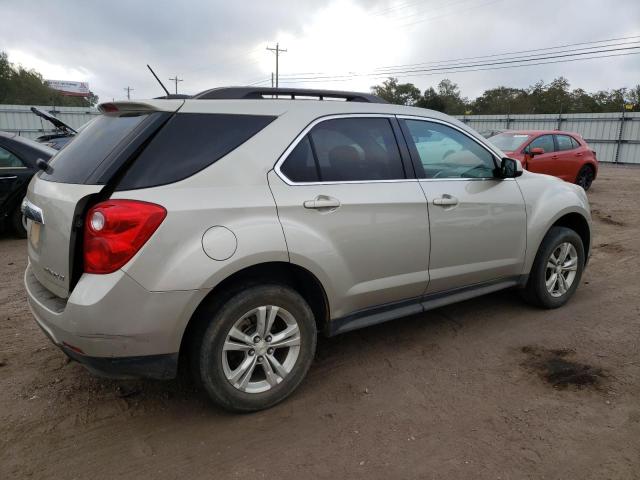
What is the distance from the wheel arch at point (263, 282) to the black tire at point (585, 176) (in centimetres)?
1127

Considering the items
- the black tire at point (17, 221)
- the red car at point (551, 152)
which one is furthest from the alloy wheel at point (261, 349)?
the red car at point (551, 152)

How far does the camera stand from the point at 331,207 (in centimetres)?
286

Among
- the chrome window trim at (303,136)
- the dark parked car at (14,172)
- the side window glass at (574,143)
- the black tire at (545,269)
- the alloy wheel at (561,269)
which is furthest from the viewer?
the side window glass at (574,143)

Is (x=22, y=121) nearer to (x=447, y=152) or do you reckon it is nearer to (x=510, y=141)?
(x=510, y=141)

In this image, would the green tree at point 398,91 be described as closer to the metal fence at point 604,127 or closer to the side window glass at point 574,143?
the metal fence at point 604,127

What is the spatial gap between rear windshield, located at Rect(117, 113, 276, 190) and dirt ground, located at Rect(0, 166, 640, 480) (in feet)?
4.50

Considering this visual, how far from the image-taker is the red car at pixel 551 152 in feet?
34.9

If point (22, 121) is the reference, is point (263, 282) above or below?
below

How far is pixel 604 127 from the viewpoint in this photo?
23.7 metres

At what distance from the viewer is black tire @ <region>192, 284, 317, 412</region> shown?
2525 millimetres

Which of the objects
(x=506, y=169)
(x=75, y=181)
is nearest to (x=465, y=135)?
(x=506, y=169)

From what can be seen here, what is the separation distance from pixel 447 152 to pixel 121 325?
2611 mm

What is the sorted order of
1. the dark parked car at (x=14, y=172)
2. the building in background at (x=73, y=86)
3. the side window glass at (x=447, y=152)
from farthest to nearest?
the building in background at (x=73, y=86), the dark parked car at (x=14, y=172), the side window glass at (x=447, y=152)

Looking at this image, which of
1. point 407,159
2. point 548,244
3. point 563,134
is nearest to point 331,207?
point 407,159
